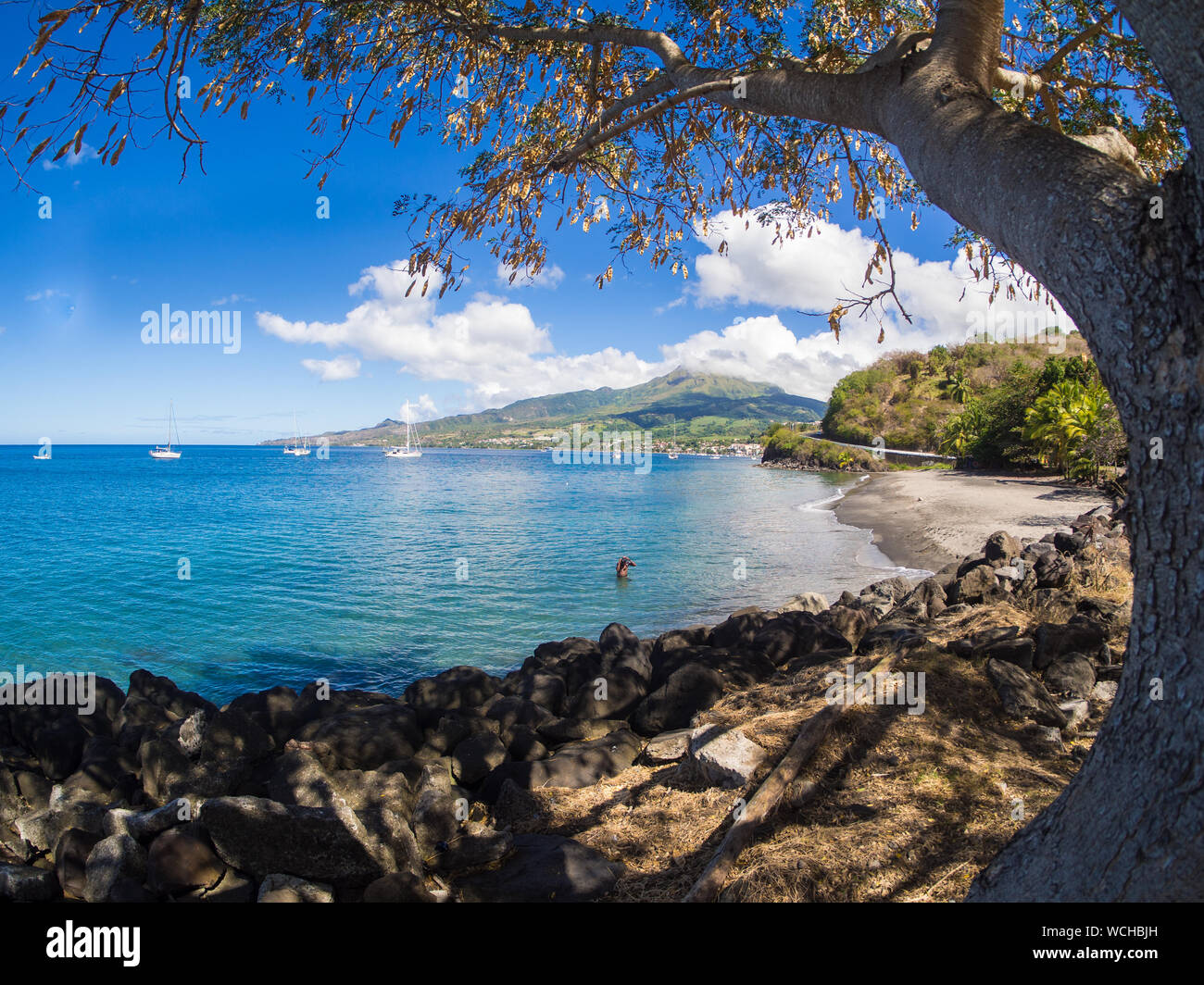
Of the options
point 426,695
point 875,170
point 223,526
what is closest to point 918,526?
point 875,170

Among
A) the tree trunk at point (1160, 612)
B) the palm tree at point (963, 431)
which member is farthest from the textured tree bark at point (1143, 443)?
the palm tree at point (963, 431)

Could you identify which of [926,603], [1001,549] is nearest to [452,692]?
[926,603]

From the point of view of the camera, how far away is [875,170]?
26.1 feet

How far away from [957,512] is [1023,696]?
24.1m

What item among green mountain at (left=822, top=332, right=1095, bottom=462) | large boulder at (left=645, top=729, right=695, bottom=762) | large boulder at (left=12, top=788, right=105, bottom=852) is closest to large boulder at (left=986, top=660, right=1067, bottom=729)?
large boulder at (left=645, top=729, right=695, bottom=762)

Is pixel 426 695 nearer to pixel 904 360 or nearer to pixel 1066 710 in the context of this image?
pixel 1066 710

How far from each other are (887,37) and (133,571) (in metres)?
30.0

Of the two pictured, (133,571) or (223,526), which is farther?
(223,526)

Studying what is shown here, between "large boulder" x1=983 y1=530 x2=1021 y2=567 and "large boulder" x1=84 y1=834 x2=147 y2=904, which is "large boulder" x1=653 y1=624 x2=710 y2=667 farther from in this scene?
"large boulder" x1=84 y1=834 x2=147 y2=904

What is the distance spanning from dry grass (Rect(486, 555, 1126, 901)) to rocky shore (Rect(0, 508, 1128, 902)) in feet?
0.22

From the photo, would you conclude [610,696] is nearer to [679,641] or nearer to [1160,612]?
[679,641]

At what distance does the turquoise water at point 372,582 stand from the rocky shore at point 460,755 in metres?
4.94

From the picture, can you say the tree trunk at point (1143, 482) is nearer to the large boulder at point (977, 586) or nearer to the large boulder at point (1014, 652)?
the large boulder at point (1014, 652)

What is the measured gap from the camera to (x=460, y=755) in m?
6.52
